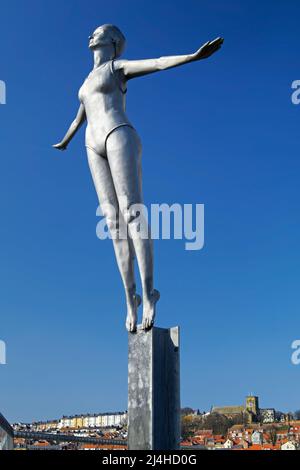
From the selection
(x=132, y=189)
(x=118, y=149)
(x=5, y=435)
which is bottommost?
(x=5, y=435)

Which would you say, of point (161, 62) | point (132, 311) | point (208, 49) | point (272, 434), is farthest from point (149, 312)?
point (272, 434)

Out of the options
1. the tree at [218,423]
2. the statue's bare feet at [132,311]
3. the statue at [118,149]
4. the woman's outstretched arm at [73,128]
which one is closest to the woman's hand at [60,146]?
the woman's outstretched arm at [73,128]

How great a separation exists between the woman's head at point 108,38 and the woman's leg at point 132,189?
1.34m

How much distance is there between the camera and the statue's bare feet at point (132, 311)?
7090 millimetres

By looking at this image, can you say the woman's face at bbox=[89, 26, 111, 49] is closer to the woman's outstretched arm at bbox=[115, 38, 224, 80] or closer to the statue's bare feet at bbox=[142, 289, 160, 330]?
the woman's outstretched arm at bbox=[115, 38, 224, 80]

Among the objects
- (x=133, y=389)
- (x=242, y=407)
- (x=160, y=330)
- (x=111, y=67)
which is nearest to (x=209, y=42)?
(x=111, y=67)

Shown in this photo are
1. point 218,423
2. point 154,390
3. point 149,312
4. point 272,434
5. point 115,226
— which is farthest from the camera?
point 218,423

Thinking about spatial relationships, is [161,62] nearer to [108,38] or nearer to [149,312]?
[108,38]

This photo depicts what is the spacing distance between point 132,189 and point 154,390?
2.33m

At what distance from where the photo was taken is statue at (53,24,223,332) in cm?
705

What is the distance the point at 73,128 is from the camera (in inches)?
337

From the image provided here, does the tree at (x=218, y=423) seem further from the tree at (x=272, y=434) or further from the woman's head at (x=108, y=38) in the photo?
the woman's head at (x=108, y=38)

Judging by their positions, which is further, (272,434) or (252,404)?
(252,404)
